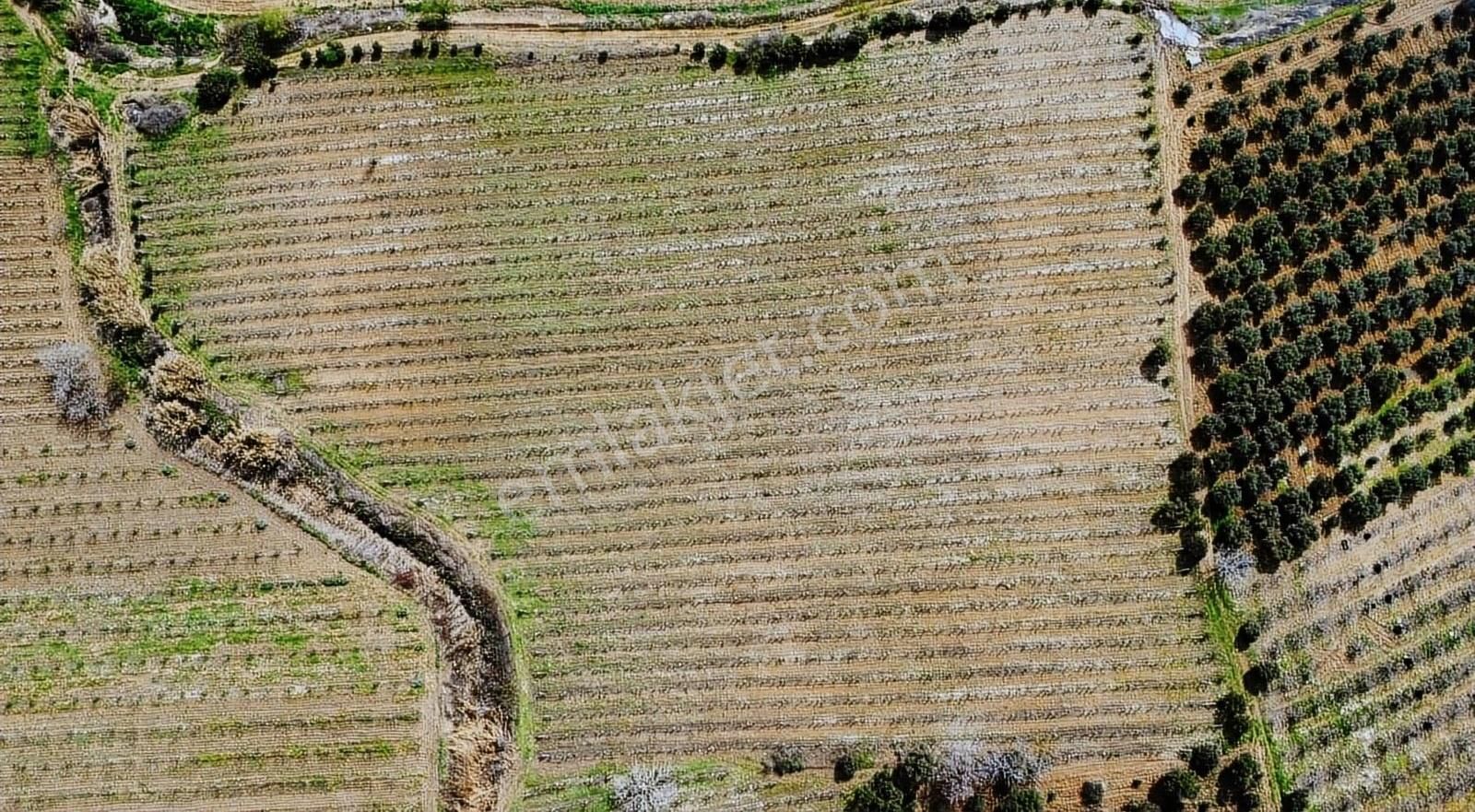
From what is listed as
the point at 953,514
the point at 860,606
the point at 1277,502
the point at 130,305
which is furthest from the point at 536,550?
the point at 1277,502

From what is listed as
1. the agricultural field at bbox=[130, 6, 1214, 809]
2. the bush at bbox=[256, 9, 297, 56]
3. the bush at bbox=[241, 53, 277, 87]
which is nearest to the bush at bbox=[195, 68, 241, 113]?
the bush at bbox=[241, 53, 277, 87]

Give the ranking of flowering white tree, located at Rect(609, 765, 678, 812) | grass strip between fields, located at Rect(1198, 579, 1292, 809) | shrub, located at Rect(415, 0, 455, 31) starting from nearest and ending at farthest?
1. flowering white tree, located at Rect(609, 765, 678, 812)
2. grass strip between fields, located at Rect(1198, 579, 1292, 809)
3. shrub, located at Rect(415, 0, 455, 31)

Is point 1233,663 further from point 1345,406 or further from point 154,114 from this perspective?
point 154,114

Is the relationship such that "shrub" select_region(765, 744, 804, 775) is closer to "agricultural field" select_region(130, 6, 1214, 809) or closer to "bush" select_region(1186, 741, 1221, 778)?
"agricultural field" select_region(130, 6, 1214, 809)

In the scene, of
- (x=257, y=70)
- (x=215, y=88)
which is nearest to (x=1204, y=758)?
(x=257, y=70)

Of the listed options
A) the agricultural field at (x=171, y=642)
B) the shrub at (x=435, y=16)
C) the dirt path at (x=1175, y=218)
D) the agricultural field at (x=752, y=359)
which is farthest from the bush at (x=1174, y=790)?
the shrub at (x=435, y=16)

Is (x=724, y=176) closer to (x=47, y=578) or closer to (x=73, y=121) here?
(x=73, y=121)
